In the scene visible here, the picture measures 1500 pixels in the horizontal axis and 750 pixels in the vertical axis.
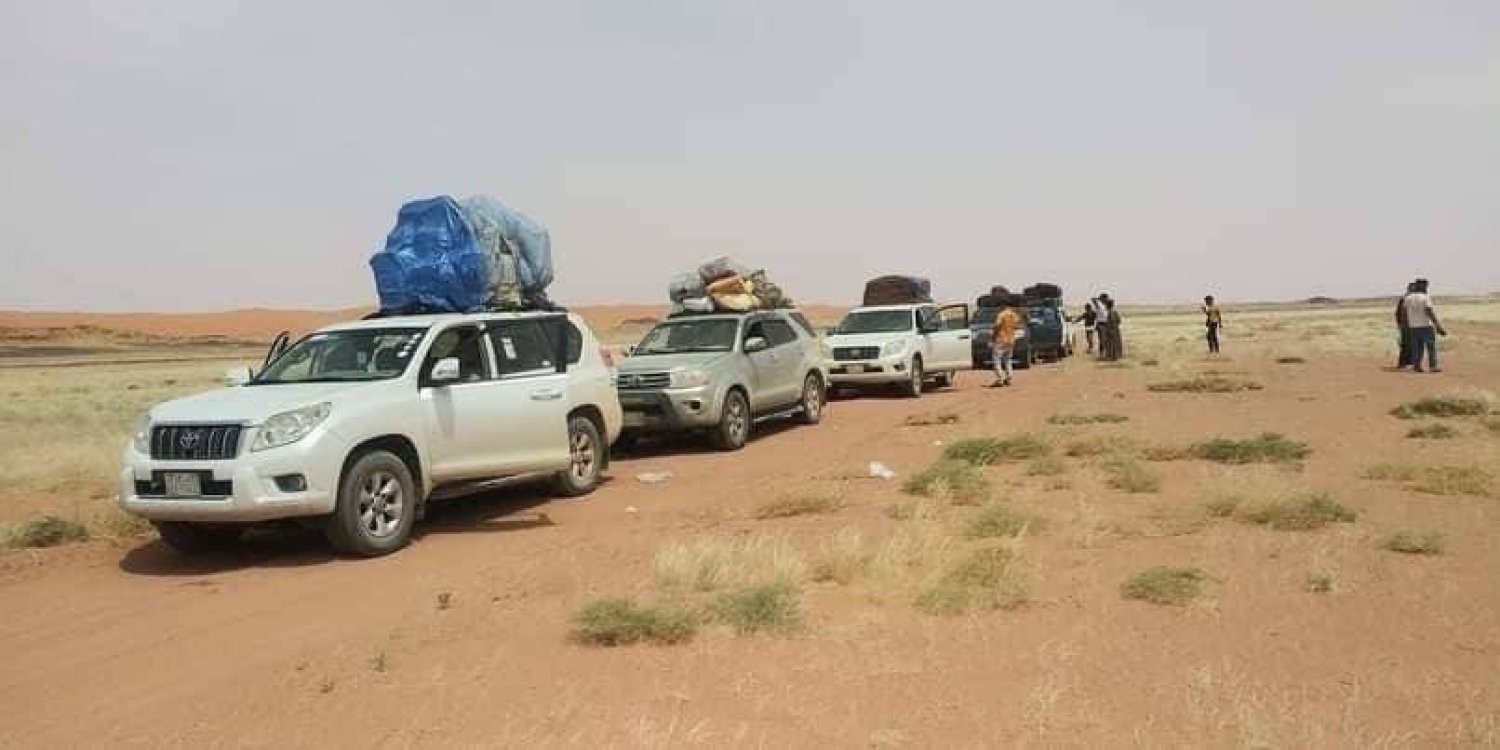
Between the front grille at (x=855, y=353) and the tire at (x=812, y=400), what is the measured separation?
3.91m

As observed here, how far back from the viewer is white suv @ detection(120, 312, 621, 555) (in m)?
8.11

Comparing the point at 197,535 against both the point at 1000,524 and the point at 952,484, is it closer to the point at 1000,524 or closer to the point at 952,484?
the point at 1000,524

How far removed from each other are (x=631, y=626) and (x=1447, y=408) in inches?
544

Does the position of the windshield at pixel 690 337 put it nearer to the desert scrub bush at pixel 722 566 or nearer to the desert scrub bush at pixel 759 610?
the desert scrub bush at pixel 722 566

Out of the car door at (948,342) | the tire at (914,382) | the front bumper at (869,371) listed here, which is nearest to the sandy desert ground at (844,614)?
the front bumper at (869,371)

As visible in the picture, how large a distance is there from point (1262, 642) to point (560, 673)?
3.34m

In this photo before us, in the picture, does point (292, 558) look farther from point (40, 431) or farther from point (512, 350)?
point (40, 431)

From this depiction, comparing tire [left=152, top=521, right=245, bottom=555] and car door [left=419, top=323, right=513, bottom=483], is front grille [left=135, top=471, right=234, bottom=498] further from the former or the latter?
car door [left=419, top=323, right=513, bottom=483]

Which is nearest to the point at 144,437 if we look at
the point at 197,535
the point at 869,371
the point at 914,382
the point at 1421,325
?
the point at 197,535

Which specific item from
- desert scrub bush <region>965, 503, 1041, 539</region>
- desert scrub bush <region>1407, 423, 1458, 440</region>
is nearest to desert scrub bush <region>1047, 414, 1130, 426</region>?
desert scrub bush <region>1407, 423, 1458, 440</region>

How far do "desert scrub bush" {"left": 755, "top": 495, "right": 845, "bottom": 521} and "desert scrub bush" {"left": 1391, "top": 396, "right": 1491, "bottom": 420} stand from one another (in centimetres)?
945

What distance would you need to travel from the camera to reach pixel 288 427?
8.23 metres

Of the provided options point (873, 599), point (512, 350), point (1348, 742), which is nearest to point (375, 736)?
point (873, 599)

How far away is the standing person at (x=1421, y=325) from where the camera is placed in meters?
22.7
